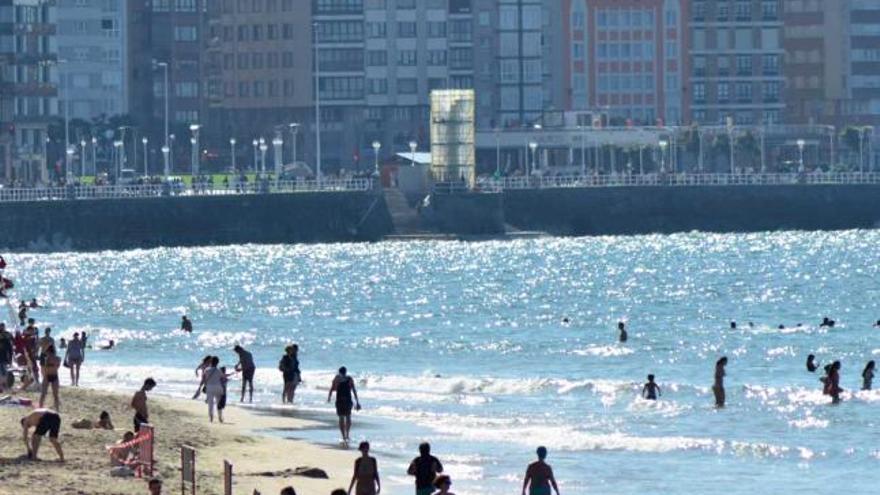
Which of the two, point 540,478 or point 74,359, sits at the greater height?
point 74,359

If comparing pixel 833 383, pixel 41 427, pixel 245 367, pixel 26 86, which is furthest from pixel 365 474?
pixel 26 86

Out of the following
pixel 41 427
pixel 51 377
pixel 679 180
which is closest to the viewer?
pixel 41 427

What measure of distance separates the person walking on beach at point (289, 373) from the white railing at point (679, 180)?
95.6 metres

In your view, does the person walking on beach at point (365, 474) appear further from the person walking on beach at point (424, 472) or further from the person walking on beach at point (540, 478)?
the person walking on beach at point (540, 478)

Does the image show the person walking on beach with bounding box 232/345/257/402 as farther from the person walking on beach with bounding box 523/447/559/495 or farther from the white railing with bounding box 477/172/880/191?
the white railing with bounding box 477/172/880/191

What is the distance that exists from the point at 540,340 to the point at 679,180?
246ft

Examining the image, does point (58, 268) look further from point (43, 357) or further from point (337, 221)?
point (43, 357)

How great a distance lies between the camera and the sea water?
55.7m

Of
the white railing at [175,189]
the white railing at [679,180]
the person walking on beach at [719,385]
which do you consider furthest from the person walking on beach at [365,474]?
the white railing at [679,180]

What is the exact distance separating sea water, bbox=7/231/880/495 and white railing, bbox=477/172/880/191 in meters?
3.05

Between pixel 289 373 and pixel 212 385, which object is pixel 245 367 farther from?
pixel 212 385

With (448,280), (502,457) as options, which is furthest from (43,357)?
(448,280)

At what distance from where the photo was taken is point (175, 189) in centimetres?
15475

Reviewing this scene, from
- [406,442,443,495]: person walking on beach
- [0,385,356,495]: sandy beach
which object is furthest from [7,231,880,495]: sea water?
[406,442,443,495]: person walking on beach
